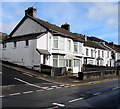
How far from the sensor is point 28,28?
88.6ft

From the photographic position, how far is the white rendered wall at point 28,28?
83.6 feet

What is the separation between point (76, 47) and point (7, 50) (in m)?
13.2

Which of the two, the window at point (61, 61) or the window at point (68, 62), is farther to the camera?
the window at point (68, 62)

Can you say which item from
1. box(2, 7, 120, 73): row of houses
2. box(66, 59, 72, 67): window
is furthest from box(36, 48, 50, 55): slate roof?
box(66, 59, 72, 67): window

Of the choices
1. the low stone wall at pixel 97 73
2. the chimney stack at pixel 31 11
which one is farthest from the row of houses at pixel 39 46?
the low stone wall at pixel 97 73

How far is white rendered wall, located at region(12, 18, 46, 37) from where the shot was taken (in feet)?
83.6

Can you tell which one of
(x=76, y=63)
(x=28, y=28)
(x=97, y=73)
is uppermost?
(x=28, y=28)

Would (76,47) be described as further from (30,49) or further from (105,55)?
(105,55)

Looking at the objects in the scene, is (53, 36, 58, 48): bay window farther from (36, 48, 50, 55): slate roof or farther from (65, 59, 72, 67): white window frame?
(65, 59, 72, 67): white window frame

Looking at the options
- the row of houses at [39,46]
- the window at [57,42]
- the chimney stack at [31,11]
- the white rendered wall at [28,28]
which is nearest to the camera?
the row of houses at [39,46]

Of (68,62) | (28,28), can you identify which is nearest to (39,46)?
(28,28)

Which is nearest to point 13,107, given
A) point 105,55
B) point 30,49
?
point 30,49

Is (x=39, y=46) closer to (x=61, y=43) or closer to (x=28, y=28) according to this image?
(x=61, y=43)

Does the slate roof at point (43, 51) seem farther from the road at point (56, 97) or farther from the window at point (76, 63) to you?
the road at point (56, 97)
